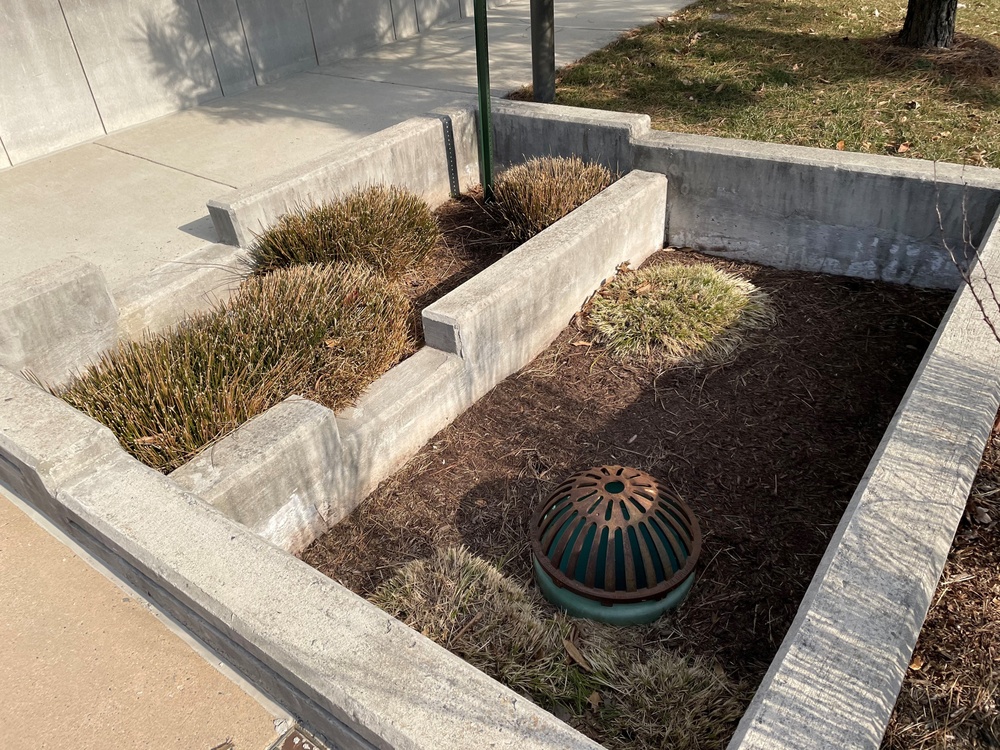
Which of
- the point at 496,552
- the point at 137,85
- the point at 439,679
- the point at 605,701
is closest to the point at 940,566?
the point at 605,701

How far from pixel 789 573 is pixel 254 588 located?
6.63 feet

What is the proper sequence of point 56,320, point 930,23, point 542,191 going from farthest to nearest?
point 930,23
point 542,191
point 56,320

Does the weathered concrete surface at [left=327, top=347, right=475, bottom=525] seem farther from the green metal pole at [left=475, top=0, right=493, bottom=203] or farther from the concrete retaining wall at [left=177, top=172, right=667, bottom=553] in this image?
the green metal pole at [left=475, top=0, right=493, bottom=203]

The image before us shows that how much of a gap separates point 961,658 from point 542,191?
11.4 ft

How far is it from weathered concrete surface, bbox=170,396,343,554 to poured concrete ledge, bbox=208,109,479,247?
197cm

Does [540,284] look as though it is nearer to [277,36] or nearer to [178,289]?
[178,289]

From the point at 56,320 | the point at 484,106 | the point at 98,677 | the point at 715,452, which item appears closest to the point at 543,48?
the point at 484,106

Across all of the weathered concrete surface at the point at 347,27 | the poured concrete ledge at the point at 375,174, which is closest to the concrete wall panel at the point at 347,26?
the weathered concrete surface at the point at 347,27

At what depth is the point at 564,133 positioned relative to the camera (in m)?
5.69

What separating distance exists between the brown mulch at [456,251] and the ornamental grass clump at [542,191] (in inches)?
7.0

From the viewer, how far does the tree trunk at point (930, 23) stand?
711 centimetres

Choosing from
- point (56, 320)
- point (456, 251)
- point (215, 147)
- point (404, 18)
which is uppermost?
point (404, 18)

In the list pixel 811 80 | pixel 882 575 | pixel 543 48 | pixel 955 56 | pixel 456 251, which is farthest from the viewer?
pixel 955 56

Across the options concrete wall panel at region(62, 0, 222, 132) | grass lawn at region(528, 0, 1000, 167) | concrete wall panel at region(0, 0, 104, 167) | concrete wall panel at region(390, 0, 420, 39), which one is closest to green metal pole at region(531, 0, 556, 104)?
grass lawn at region(528, 0, 1000, 167)
